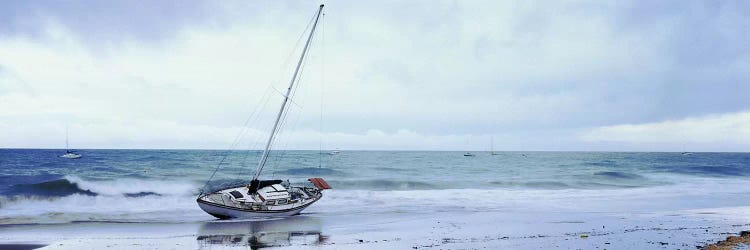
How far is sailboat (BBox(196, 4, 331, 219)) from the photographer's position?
27625 mm

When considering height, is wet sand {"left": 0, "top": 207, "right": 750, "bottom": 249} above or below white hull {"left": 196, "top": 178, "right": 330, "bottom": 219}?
below

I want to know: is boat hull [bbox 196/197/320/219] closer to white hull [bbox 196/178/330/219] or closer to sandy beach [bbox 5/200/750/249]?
white hull [bbox 196/178/330/219]

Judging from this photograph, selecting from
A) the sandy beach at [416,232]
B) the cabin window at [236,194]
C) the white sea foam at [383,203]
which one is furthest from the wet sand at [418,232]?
the white sea foam at [383,203]

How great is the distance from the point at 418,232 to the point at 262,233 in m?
7.11

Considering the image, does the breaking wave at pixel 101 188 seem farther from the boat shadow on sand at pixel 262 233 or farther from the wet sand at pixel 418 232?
the boat shadow on sand at pixel 262 233

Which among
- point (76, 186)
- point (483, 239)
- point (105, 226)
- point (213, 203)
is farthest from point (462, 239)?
point (76, 186)

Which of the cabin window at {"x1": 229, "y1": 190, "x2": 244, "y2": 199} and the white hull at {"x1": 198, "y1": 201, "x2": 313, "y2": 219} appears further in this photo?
the cabin window at {"x1": 229, "y1": 190, "x2": 244, "y2": 199}

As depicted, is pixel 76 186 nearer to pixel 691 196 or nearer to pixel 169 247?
pixel 169 247

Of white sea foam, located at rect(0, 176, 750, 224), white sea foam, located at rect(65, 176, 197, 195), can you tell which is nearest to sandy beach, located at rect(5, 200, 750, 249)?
white sea foam, located at rect(0, 176, 750, 224)

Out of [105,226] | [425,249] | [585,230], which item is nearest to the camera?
[425,249]

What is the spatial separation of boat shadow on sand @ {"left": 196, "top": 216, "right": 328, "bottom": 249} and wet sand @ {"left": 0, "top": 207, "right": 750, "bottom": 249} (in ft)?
0.14

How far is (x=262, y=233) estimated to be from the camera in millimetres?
23281

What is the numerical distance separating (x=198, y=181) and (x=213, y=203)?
109 ft

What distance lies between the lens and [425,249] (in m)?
18.7
